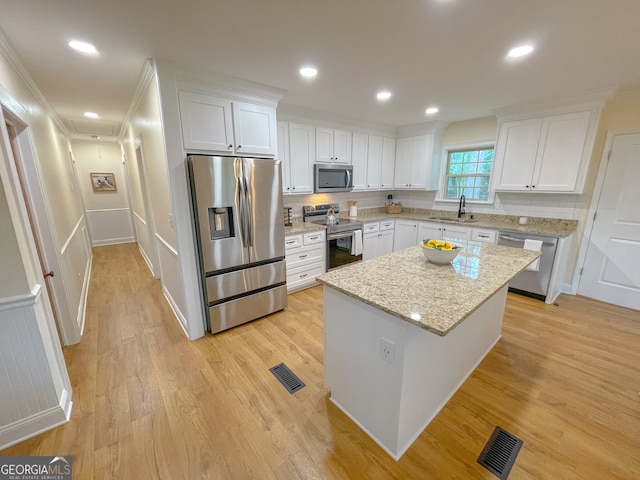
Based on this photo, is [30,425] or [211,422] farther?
[211,422]

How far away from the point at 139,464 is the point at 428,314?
5.91ft

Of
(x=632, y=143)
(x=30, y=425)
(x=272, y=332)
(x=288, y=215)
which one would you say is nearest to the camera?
(x=30, y=425)

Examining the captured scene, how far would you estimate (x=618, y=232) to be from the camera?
3.09m

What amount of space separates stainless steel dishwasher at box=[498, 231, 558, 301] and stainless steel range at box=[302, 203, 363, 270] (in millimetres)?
2008

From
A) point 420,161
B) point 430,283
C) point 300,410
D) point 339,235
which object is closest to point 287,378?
point 300,410

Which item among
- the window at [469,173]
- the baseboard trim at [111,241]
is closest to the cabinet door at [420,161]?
the window at [469,173]

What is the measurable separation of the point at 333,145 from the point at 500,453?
150 inches

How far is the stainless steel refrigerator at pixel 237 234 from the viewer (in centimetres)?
231

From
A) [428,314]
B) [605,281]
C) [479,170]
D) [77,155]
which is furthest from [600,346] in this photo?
[77,155]

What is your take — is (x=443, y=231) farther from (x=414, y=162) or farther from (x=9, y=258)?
(x=9, y=258)

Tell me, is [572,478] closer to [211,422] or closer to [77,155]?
[211,422]

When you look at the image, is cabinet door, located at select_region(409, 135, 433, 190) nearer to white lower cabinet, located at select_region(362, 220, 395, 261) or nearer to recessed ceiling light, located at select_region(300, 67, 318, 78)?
white lower cabinet, located at select_region(362, 220, 395, 261)

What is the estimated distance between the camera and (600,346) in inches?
95.1

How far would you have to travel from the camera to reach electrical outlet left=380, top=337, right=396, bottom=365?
134 centimetres
